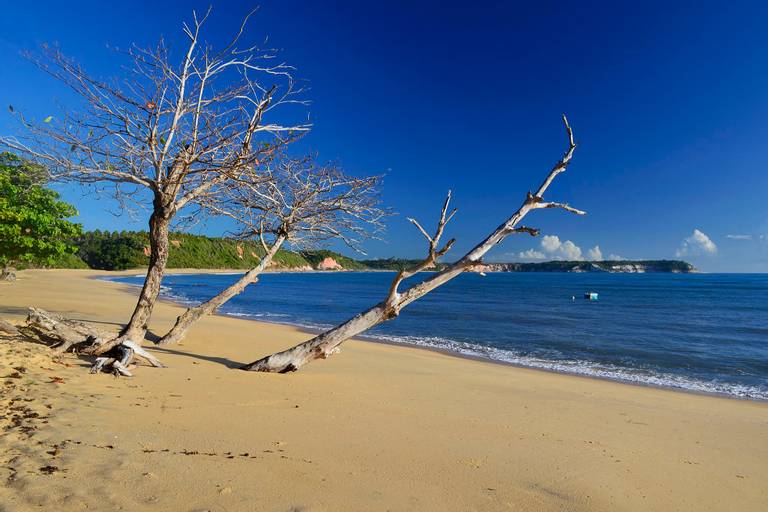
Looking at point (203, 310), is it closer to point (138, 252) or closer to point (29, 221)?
point (29, 221)

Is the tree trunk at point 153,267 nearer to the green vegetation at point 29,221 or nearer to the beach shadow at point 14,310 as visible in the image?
the beach shadow at point 14,310

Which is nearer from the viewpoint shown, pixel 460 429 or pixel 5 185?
pixel 460 429

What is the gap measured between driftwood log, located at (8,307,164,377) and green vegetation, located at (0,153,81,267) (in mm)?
8775

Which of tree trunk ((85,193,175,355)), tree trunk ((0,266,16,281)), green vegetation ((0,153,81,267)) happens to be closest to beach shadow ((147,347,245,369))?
tree trunk ((85,193,175,355))

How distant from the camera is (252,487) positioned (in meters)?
3.21

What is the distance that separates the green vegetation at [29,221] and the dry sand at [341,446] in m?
11.8

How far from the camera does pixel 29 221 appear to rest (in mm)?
16797

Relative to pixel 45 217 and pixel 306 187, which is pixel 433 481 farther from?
pixel 45 217

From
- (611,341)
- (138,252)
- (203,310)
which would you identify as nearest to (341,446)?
(203,310)

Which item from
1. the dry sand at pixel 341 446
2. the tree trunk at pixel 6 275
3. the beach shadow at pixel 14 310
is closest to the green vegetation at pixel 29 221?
the beach shadow at pixel 14 310

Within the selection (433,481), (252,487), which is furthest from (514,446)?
(252,487)

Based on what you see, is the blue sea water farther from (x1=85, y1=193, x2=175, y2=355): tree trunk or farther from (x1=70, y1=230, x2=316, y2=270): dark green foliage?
(x1=70, y1=230, x2=316, y2=270): dark green foliage

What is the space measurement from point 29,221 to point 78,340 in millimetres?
12906

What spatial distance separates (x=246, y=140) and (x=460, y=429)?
5.22 metres
